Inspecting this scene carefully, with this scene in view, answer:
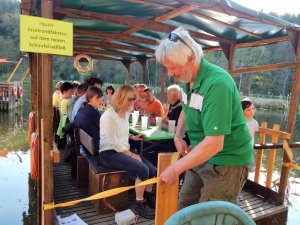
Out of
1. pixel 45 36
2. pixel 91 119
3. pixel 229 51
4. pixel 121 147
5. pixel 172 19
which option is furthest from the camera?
pixel 229 51

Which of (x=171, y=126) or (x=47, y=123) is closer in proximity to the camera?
(x=47, y=123)

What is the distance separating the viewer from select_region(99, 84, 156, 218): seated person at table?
10.00ft

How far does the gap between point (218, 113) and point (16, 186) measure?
482 cm

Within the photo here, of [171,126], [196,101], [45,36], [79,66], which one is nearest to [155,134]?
[171,126]

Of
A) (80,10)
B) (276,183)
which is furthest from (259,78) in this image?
(80,10)

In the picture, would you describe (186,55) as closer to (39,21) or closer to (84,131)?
(39,21)

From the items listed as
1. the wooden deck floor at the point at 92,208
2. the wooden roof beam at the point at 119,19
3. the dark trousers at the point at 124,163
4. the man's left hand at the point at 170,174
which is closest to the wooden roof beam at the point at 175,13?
the wooden roof beam at the point at 119,19

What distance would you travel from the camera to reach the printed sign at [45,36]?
1.92 meters

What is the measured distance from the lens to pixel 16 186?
489 centimetres

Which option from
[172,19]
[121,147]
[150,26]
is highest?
[172,19]

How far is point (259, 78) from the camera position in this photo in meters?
39.0

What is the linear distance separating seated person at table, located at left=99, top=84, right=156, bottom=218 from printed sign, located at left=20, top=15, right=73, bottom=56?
3.68ft

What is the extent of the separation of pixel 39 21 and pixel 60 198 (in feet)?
7.94

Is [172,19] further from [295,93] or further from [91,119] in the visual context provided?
[295,93]
